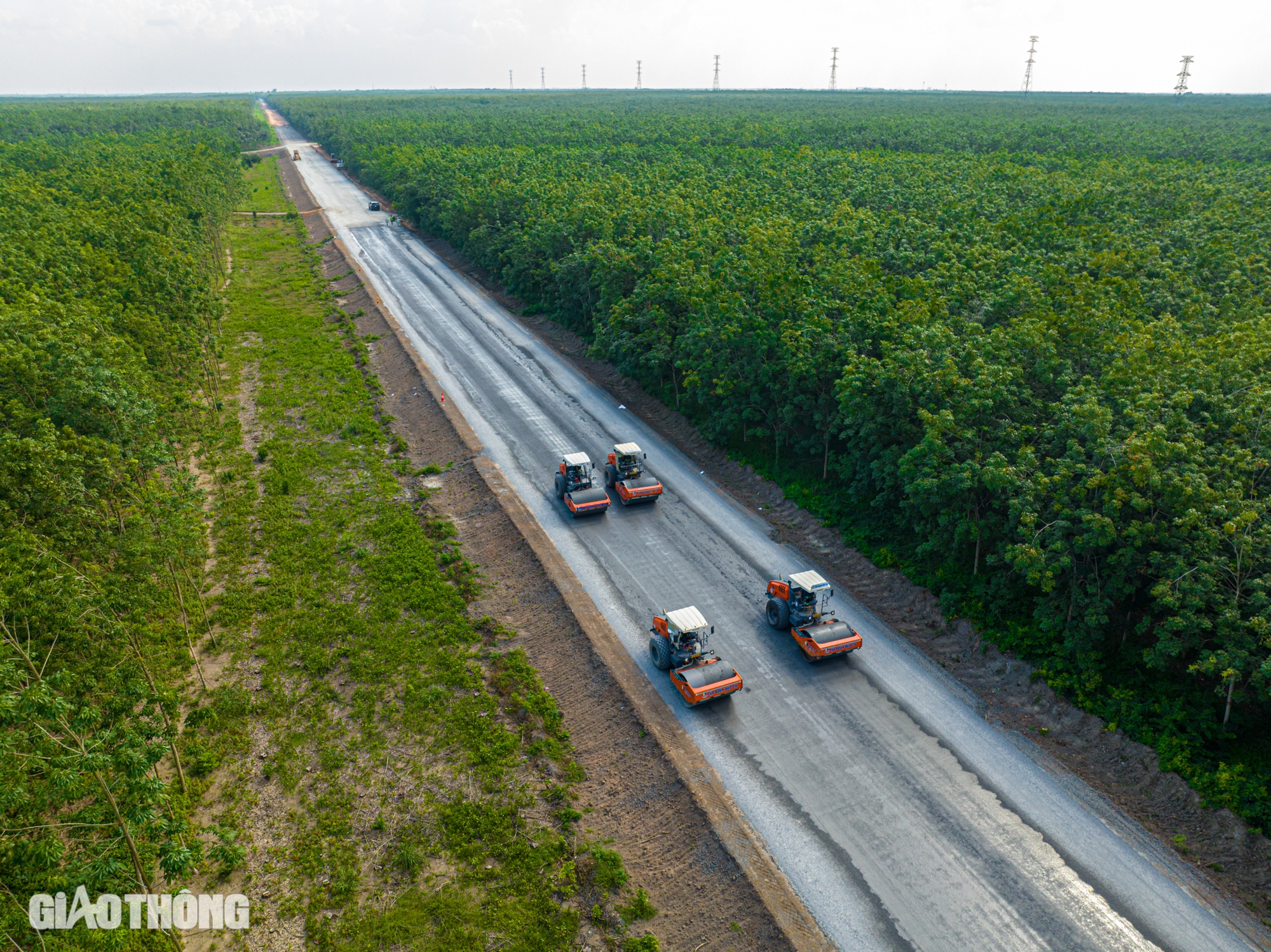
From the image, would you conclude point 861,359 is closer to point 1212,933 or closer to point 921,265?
point 921,265

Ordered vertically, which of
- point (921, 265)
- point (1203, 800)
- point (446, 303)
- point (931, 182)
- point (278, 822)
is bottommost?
point (278, 822)

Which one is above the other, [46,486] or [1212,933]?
[46,486]

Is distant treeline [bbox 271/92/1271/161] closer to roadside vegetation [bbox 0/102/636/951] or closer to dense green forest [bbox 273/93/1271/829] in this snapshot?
dense green forest [bbox 273/93/1271/829]

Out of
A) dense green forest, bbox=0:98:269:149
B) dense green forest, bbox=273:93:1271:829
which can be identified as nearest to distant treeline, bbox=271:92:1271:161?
dense green forest, bbox=0:98:269:149

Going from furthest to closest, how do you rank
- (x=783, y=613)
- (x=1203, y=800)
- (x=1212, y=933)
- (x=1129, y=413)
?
(x=783, y=613)
(x=1129, y=413)
(x=1203, y=800)
(x=1212, y=933)

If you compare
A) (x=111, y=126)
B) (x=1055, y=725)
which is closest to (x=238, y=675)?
(x=1055, y=725)

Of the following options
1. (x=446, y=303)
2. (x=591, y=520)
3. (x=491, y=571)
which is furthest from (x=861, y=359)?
(x=446, y=303)

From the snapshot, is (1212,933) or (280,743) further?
(280,743)

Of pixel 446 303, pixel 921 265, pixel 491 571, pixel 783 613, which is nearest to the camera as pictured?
pixel 783 613
